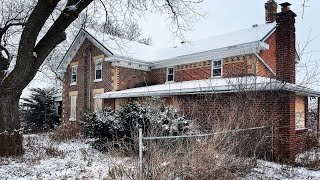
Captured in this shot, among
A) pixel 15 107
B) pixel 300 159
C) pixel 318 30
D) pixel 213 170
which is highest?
pixel 318 30

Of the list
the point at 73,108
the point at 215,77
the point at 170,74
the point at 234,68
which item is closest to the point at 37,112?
the point at 73,108

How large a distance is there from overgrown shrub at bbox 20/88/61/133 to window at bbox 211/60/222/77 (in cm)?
1541

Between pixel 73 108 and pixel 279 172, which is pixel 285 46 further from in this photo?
pixel 73 108

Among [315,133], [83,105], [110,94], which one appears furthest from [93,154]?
[83,105]

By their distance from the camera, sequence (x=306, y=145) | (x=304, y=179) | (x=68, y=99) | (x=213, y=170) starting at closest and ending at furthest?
1. (x=213, y=170)
2. (x=304, y=179)
3. (x=306, y=145)
4. (x=68, y=99)

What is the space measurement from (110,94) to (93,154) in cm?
888

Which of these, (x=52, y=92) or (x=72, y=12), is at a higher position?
(x=72, y=12)

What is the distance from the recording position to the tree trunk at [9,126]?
11062 mm

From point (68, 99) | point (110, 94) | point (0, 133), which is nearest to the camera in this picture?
point (0, 133)

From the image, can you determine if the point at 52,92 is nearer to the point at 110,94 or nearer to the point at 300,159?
the point at 110,94

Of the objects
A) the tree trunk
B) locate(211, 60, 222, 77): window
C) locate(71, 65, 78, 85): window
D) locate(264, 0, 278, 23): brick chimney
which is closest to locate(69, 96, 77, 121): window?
locate(71, 65, 78, 85): window

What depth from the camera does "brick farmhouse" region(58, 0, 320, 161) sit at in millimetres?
12008

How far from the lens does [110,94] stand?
66.5 feet

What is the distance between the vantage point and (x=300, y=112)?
568 inches
